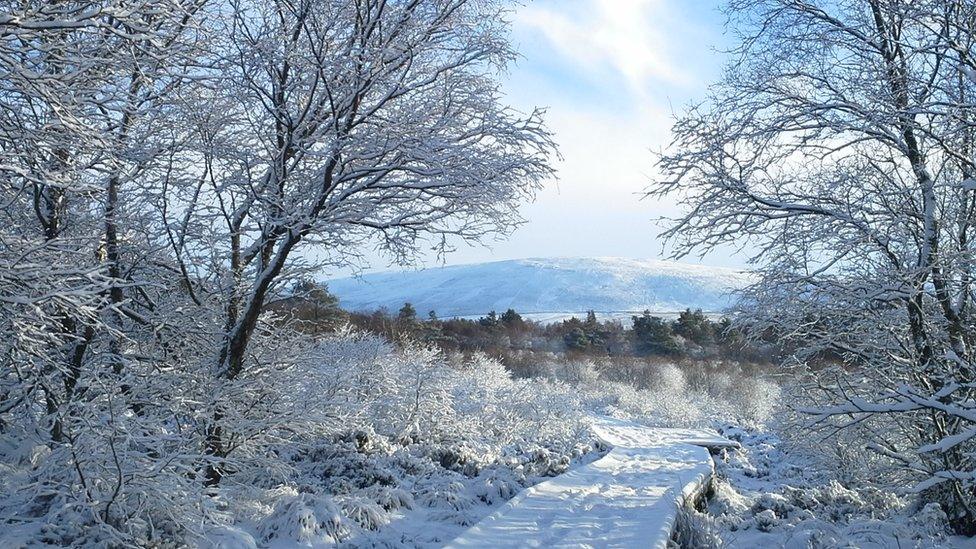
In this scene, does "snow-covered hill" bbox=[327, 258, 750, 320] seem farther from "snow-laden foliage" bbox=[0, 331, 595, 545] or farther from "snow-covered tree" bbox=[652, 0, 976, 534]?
"snow-covered tree" bbox=[652, 0, 976, 534]

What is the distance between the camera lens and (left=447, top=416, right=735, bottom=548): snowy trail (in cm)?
616

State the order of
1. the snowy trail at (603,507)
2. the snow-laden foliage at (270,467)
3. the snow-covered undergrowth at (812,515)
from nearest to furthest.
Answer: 1. the snow-laden foliage at (270,467)
2. the snowy trail at (603,507)
3. the snow-covered undergrowth at (812,515)

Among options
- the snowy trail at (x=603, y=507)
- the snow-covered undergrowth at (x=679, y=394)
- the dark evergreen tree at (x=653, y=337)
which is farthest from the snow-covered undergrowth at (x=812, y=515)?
the dark evergreen tree at (x=653, y=337)

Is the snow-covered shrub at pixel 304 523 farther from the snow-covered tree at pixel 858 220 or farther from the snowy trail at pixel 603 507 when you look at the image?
the snow-covered tree at pixel 858 220

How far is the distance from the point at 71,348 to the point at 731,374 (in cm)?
3988

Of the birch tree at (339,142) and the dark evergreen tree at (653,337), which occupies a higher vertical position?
the birch tree at (339,142)

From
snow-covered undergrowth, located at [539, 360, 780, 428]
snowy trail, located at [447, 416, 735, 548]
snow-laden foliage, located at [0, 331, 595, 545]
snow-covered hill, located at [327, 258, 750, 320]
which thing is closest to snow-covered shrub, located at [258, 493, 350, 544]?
snow-laden foliage, located at [0, 331, 595, 545]

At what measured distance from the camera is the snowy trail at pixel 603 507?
20.2ft

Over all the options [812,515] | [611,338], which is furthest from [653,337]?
[812,515]

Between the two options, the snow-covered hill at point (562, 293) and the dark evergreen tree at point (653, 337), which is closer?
the dark evergreen tree at point (653, 337)

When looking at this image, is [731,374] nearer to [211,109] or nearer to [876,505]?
[876,505]

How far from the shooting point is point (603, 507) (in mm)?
7668

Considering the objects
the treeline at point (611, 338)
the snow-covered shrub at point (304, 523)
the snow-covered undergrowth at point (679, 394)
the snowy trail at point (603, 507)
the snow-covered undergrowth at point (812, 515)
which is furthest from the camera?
the treeline at point (611, 338)

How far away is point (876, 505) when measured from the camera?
9211mm
